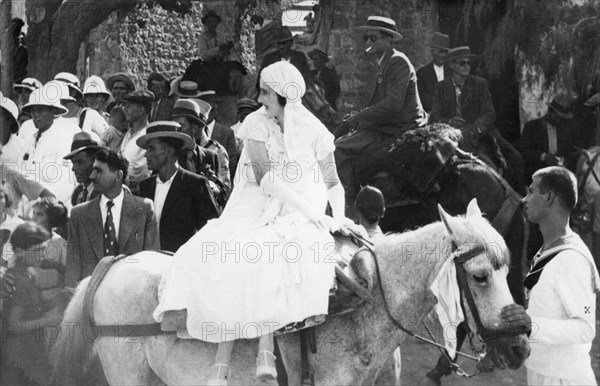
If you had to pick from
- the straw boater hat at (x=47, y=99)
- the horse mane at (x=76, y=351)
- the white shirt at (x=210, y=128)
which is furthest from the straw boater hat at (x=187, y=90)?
the horse mane at (x=76, y=351)

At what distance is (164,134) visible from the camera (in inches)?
332

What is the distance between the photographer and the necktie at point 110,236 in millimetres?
7609

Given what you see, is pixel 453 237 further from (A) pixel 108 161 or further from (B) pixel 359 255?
(A) pixel 108 161

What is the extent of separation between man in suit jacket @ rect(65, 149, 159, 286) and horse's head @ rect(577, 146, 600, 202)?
549cm

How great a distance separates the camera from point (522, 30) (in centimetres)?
1221

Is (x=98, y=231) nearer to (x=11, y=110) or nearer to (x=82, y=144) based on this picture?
(x=82, y=144)

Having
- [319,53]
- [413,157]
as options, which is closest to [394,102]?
[413,157]

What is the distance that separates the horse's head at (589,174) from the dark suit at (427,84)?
5.67 feet

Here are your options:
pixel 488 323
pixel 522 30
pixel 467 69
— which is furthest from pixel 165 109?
pixel 488 323

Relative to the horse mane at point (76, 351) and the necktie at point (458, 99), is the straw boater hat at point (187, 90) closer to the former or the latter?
the necktie at point (458, 99)

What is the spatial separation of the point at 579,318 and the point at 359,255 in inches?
50.4

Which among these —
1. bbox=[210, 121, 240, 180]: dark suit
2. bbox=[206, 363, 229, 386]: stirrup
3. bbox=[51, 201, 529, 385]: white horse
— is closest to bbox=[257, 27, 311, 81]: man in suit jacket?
bbox=[210, 121, 240, 180]: dark suit

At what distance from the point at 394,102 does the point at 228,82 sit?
2.84 metres

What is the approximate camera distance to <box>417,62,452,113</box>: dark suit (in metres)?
11.6
